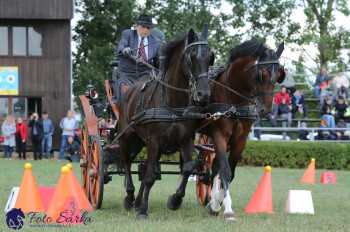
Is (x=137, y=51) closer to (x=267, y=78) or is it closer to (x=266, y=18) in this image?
(x=267, y=78)

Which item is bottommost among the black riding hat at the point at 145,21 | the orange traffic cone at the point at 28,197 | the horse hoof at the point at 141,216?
the horse hoof at the point at 141,216

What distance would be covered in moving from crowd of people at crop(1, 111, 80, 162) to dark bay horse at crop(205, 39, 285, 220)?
652 inches

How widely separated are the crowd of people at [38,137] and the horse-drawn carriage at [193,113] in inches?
621

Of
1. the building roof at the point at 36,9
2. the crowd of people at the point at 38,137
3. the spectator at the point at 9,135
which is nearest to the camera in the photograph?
the crowd of people at the point at 38,137

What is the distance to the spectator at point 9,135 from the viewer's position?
27.8 metres

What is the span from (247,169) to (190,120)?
47.1 feet

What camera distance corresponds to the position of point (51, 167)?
22562mm

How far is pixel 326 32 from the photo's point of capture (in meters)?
39.9

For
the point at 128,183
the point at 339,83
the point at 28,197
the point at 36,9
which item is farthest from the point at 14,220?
the point at 36,9

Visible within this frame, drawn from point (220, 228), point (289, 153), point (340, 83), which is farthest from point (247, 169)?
point (220, 228)

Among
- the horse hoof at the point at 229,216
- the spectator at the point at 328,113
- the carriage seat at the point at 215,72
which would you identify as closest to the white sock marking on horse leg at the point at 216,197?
the horse hoof at the point at 229,216

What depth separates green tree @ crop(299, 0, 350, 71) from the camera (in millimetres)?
38500

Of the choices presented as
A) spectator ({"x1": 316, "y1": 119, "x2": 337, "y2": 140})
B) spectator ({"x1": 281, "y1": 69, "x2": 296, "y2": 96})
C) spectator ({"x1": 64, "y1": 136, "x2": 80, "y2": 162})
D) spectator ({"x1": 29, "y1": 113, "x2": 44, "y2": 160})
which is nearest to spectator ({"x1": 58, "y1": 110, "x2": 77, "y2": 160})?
spectator ({"x1": 64, "y1": 136, "x2": 80, "y2": 162})

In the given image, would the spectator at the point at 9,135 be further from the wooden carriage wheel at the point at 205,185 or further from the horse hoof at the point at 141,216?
the horse hoof at the point at 141,216
